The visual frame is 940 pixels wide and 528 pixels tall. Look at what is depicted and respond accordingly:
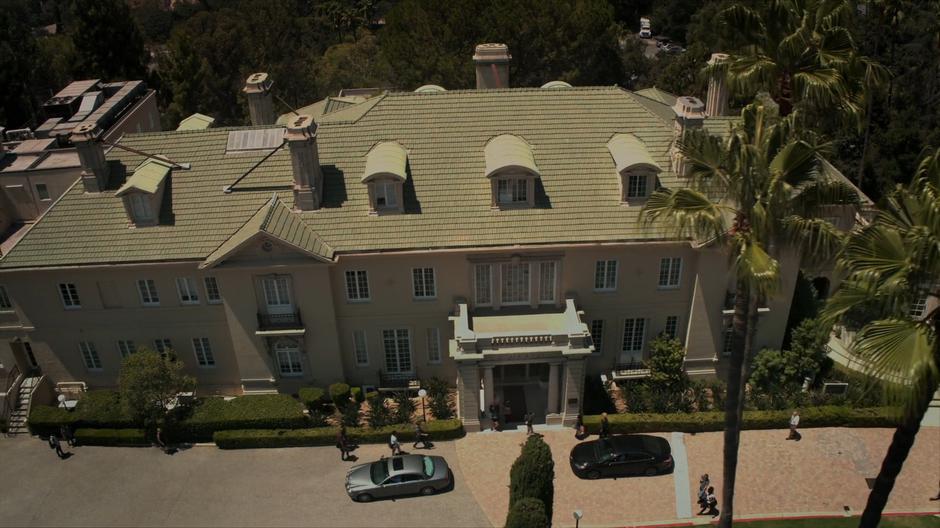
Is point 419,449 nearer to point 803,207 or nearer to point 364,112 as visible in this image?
point 364,112

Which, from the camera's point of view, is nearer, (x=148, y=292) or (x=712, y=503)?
(x=712, y=503)

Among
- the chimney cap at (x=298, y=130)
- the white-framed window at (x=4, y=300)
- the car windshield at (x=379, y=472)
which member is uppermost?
the chimney cap at (x=298, y=130)

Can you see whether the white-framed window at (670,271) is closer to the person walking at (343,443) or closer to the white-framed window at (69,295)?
the person walking at (343,443)

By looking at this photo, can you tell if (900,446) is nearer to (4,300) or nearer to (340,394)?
(340,394)

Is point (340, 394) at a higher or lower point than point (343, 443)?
higher

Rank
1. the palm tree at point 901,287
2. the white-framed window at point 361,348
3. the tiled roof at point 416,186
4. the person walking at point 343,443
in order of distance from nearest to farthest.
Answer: the palm tree at point 901,287 → the person walking at point 343,443 → the tiled roof at point 416,186 → the white-framed window at point 361,348

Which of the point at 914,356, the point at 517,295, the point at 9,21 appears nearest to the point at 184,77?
the point at 9,21

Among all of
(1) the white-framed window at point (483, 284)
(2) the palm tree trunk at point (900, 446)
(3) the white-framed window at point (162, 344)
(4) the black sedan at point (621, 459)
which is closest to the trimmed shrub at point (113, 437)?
(3) the white-framed window at point (162, 344)

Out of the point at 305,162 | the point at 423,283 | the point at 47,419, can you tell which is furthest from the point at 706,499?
the point at 47,419

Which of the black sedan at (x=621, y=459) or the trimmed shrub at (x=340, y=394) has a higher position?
the trimmed shrub at (x=340, y=394)
